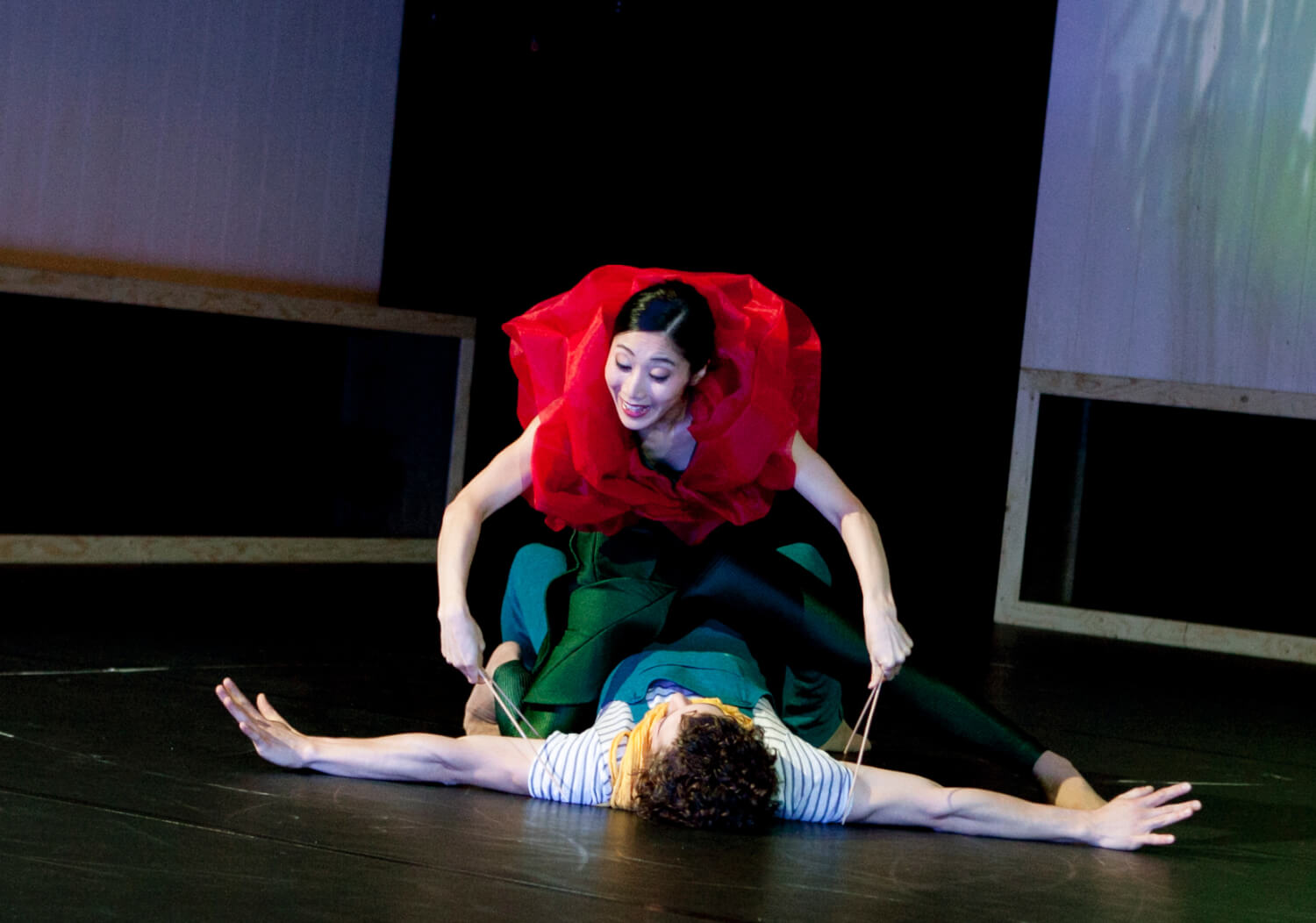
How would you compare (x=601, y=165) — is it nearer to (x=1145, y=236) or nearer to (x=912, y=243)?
(x=912, y=243)

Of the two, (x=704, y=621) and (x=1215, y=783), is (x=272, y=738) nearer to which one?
(x=704, y=621)

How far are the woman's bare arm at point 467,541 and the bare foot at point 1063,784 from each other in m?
1.01

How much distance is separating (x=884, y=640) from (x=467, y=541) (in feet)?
2.28

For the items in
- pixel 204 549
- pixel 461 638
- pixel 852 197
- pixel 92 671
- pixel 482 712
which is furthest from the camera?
pixel 204 549

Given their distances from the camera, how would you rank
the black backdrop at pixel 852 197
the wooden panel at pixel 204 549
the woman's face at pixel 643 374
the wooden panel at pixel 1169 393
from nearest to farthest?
the woman's face at pixel 643 374
the wooden panel at pixel 204 549
the black backdrop at pixel 852 197
the wooden panel at pixel 1169 393

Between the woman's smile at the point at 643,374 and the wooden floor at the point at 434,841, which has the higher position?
the woman's smile at the point at 643,374

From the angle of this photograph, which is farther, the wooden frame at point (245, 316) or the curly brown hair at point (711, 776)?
the wooden frame at point (245, 316)

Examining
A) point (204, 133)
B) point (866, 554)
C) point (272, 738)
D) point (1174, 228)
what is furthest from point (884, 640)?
point (204, 133)

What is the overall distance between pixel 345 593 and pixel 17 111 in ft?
6.33

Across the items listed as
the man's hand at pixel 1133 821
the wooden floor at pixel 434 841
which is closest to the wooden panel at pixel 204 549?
the wooden floor at pixel 434 841

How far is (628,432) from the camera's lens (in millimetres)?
3029

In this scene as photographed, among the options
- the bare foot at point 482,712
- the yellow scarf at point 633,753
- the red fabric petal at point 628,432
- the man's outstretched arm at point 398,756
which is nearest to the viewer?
the yellow scarf at point 633,753

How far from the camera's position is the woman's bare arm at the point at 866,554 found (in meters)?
2.74

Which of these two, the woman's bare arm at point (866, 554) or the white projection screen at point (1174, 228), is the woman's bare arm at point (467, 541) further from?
the white projection screen at point (1174, 228)
